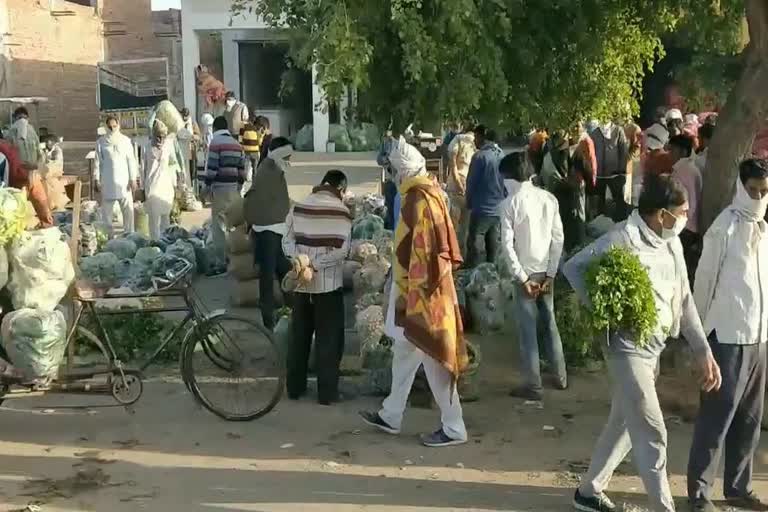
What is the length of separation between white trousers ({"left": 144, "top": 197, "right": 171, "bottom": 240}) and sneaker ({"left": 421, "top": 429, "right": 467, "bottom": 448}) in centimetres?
769

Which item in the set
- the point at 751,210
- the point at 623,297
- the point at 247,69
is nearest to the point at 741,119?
the point at 751,210

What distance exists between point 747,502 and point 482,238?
5937mm

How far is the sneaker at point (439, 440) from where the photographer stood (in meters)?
6.61

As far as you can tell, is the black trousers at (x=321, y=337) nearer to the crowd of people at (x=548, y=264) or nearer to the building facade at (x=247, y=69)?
the crowd of people at (x=548, y=264)

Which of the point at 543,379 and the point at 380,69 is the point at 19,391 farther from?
the point at 543,379

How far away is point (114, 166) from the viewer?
14.0 m

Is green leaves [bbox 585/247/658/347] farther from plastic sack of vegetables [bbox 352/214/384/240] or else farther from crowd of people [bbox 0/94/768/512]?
plastic sack of vegetables [bbox 352/214/384/240]

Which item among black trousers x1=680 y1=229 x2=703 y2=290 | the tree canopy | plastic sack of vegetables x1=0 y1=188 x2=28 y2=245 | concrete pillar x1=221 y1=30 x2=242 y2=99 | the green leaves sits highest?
concrete pillar x1=221 y1=30 x2=242 y2=99

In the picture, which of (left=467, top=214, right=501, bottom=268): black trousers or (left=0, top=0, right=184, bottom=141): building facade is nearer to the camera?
(left=467, top=214, right=501, bottom=268): black trousers

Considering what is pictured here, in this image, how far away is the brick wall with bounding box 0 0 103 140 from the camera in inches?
1256

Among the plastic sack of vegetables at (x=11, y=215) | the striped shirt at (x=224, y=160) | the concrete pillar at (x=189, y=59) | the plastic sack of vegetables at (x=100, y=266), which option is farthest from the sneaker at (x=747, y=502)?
the concrete pillar at (x=189, y=59)

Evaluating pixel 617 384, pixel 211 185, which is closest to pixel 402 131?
pixel 617 384

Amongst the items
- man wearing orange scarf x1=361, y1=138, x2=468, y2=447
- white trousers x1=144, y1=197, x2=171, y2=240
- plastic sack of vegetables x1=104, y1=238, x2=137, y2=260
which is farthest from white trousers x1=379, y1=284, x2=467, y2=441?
white trousers x1=144, y1=197, x2=171, y2=240

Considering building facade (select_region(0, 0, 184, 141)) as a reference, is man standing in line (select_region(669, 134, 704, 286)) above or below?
below
